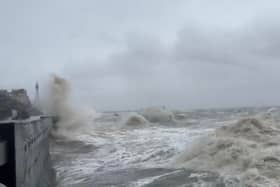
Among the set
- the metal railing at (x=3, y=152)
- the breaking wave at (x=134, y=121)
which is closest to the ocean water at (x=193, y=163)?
the metal railing at (x=3, y=152)

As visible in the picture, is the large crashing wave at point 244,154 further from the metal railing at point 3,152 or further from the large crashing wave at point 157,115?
the large crashing wave at point 157,115

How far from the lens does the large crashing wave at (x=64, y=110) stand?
32406 mm

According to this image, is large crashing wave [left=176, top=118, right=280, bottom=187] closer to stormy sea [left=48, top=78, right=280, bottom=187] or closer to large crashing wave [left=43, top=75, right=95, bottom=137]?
stormy sea [left=48, top=78, right=280, bottom=187]

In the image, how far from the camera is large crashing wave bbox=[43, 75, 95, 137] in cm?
Answer: 3241

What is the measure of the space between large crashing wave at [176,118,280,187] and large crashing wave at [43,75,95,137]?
18.6 m

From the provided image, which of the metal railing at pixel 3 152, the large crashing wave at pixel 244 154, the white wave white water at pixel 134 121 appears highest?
the metal railing at pixel 3 152

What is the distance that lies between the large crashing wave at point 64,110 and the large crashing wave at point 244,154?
18598mm

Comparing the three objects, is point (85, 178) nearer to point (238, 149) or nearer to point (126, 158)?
point (126, 158)

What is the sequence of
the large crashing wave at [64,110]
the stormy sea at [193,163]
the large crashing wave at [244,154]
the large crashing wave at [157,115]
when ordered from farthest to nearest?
the large crashing wave at [157,115] → the large crashing wave at [64,110] → the stormy sea at [193,163] → the large crashing wave at [244,154]

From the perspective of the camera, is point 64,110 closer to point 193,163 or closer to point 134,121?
point 134,121

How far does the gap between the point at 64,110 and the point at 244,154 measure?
24.5 meters

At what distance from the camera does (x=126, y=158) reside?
14.8 meters

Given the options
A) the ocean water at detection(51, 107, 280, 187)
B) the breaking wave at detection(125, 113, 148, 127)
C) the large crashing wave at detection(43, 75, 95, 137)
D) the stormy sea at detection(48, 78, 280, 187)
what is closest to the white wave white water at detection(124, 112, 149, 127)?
the breaking wave at detection(125, 113, 148, 127)

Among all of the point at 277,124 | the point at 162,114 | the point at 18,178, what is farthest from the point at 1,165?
the point at 162,114
